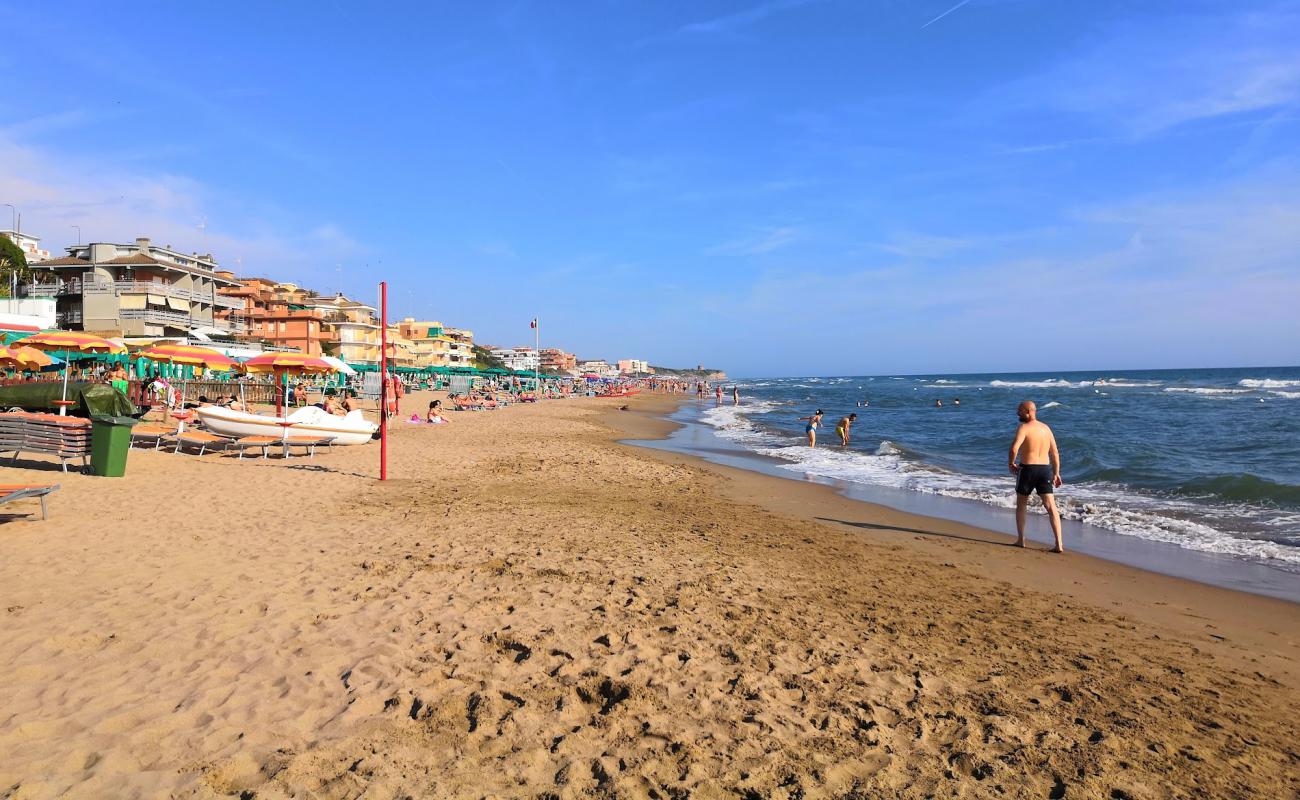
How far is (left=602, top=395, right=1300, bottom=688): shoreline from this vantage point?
4.97 metres

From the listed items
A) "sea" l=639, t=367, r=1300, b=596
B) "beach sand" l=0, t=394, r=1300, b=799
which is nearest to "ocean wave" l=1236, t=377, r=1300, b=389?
"sea" l=639, t=367, r=1300, b=596

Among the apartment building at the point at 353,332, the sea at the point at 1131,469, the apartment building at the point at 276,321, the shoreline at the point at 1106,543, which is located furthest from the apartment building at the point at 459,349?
the shoreline at the point at 1106,543

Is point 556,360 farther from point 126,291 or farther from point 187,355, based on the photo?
point 187,355

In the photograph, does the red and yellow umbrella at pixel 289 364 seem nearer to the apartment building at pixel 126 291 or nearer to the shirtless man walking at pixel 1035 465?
the shirtless man walking at pixel 1035 465

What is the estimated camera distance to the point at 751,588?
545cm

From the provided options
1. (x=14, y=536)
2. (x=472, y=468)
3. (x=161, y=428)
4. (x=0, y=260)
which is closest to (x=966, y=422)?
(x=472, y=468)

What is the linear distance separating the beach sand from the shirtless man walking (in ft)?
2.13

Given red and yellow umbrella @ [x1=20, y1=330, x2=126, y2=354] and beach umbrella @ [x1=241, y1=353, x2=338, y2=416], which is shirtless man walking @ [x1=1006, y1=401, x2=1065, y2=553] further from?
red and yellow umbrella @ [x1=20, y1=330, x2=126, y2=354]

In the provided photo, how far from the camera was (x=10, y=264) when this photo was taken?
46.2 m

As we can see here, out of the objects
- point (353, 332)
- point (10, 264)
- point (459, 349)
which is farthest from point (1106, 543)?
point (459, 349)

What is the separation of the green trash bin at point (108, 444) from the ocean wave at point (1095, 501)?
11.8m

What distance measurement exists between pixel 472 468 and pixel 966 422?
24.6 m

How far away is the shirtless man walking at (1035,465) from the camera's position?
7.48m

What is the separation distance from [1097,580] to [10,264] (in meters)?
62.8
